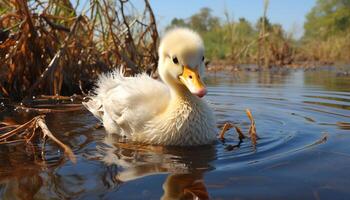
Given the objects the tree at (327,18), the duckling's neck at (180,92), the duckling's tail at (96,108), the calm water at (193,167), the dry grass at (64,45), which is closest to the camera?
the calm water at (193,167)

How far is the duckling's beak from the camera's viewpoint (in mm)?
3572

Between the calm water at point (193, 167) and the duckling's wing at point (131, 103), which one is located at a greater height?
the duckling's wing at point (131, 103)

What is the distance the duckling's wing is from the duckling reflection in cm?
23

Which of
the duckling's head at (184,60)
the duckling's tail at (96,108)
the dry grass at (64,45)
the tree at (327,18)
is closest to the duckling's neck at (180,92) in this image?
the duckling's head at (184,60)

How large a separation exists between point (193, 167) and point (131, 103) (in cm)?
125

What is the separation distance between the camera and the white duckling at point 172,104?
3.84m

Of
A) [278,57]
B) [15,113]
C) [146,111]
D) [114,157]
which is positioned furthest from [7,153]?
[278,57]

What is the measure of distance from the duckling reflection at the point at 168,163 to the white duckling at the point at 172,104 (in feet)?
0.44

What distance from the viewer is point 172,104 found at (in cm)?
408

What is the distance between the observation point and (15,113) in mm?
5852

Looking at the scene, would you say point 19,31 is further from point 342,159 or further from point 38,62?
point 342,159

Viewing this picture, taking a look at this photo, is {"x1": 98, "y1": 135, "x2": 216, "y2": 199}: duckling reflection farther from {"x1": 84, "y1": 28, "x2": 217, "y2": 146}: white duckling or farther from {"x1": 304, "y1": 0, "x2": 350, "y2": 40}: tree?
{"x1": 304, "y1": 0, "x2": 350, "y2": 40}: tree

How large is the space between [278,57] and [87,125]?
14.8 metres

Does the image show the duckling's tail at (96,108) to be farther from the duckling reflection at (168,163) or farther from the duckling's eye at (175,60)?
the duckling's eye at (175,60)
